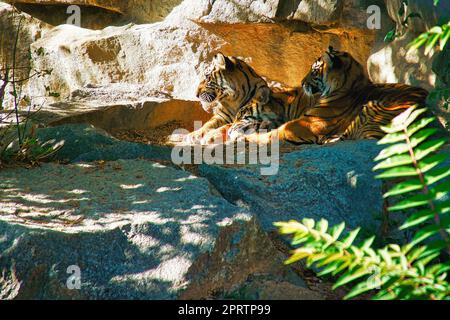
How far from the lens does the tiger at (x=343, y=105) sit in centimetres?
746

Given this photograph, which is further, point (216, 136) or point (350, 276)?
point (216, 136)

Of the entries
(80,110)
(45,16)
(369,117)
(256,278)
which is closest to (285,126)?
(369,117)

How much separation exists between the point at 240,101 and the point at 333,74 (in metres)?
1.32

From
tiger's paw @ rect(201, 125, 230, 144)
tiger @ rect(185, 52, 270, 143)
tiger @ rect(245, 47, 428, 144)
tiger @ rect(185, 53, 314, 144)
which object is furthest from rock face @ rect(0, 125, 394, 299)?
tiger @ rect(185, 52, 270, 143)

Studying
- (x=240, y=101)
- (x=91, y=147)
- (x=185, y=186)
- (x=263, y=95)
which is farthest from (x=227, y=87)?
(x=185, y=186)

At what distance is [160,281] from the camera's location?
4.11m

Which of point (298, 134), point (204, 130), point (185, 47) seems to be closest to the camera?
point (298, 134)

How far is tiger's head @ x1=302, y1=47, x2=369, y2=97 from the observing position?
26.8ft

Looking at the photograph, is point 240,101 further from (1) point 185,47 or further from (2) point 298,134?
(1) point 185,47

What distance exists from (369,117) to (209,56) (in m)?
3.21

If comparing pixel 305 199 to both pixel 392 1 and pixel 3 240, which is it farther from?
pixel 392 1

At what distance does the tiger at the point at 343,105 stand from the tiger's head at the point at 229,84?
2.67 feet

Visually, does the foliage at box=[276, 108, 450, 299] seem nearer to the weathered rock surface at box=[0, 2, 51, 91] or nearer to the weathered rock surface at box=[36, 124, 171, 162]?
the weathered rock surface at box=[36, 124, 171, 162]

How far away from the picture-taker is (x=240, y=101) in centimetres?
903
